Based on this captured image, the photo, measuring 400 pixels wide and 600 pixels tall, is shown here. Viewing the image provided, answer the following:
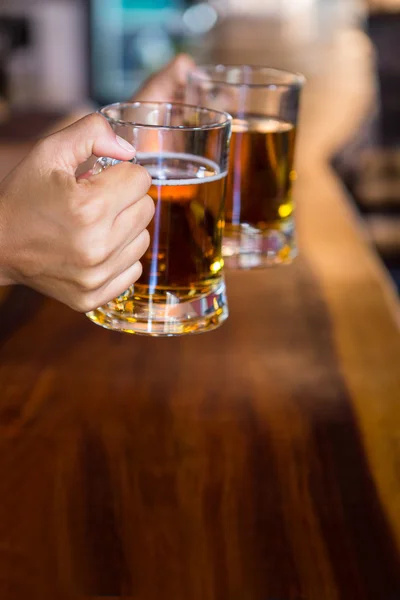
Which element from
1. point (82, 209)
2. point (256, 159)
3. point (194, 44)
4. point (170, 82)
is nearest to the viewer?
point (82, 209)

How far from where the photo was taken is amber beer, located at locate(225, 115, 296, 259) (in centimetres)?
92

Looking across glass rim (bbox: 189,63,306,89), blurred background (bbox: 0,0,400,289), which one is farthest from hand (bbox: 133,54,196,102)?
blurred background (bbox: 0,0,400,289)

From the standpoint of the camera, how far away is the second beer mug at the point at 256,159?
36.4 inches

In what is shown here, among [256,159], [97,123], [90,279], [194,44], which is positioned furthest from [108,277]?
[194,44]

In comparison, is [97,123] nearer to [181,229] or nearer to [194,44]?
[181,229]

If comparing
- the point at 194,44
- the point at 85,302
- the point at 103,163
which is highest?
the point at 103,163

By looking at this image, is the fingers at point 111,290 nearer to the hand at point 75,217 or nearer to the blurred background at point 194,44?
the hand at point 75,217

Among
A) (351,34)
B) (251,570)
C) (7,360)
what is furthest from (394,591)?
(351,34)

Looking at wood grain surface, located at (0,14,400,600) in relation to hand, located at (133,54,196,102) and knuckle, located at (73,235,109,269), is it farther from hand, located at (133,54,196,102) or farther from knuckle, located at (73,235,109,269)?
hand, located at (133,54,196,102)

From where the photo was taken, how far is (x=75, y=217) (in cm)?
57

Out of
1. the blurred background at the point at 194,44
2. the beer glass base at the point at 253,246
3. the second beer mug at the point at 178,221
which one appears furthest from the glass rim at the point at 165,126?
the blurred background at the point at 194,44

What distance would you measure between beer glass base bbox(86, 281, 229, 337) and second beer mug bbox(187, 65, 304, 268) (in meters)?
0.22

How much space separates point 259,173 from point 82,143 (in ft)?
1.17

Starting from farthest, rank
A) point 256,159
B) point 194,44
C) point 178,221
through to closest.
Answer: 1. point 194,44
2. point 256,159
3. point 178,221
